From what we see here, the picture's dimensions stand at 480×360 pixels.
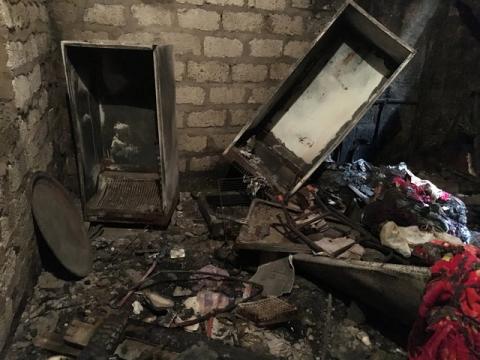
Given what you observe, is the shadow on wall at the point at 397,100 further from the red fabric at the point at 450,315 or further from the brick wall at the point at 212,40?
the red fabric at the point at 450,315

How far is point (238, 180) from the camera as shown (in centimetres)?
342

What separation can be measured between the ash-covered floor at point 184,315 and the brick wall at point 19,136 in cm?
18

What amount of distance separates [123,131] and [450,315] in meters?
2.62

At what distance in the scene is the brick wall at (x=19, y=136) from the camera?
5.85 ft

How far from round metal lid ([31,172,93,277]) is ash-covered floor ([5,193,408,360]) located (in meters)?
0.14

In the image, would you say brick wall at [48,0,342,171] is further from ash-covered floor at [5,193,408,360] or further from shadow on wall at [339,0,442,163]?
ash-covered floor at [5,193,408,360]

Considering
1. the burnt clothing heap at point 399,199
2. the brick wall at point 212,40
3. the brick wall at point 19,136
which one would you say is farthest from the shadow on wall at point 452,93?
the brick wall at point 19,136

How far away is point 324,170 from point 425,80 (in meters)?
1.81

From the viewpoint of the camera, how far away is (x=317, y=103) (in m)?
3.32

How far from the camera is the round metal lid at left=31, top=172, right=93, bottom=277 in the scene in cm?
216

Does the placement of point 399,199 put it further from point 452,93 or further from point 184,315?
point 452,93


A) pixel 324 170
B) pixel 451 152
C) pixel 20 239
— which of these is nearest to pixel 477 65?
pixel 451 152

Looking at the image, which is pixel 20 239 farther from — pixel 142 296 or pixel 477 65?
pixel 477 65

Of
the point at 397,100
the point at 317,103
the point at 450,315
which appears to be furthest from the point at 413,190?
the point at 450,315
